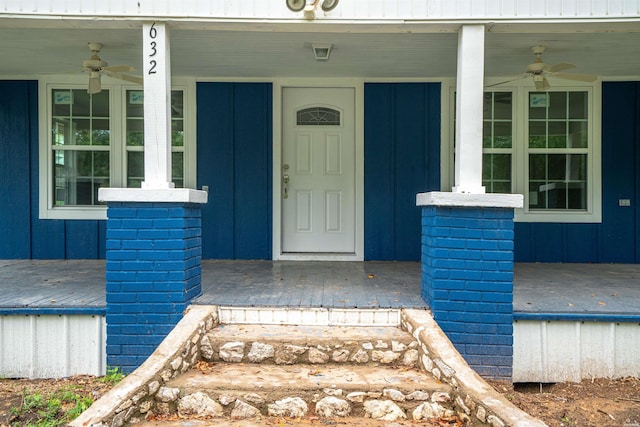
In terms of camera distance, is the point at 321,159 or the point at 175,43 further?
the point at 321,159

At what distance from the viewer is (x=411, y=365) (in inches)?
119

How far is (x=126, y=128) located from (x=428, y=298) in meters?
3.97

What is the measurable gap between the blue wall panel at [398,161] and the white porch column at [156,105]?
2.67 meters

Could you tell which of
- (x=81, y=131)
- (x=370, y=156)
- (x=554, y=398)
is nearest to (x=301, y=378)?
(x=554, y=398)

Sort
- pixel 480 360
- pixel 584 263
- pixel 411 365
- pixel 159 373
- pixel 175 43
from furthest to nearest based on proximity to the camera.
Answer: pixel 584 263 → pixel 175 43 → pixel 480 360 → pixel 411 365 → pixel 159 373

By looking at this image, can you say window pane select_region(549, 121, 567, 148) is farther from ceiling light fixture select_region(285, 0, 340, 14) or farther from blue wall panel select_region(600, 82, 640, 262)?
ceiling light fixture select_region(285, 0, 340, 14)

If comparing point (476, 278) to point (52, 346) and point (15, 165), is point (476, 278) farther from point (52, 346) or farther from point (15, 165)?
point (15, 165)

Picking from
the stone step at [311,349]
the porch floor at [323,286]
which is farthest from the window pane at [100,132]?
the stone step at [311,349]

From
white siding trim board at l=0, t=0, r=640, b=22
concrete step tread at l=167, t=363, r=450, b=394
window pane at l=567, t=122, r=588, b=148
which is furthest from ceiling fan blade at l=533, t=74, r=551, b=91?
Answer: concrete step tread at l=167, t=363, r=450, b=394

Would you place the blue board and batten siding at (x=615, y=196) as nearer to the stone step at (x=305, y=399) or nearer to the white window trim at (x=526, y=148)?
the white window trim at (x=526, y=148)

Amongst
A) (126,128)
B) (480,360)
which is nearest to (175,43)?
(126,128)

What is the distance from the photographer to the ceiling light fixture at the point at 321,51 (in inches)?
167

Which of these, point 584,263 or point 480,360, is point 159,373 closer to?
point 480,360

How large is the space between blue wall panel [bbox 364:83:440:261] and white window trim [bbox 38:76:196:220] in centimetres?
203
